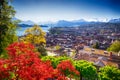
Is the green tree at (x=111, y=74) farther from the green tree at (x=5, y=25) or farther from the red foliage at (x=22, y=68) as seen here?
the red foliage at (x=22, y=68)

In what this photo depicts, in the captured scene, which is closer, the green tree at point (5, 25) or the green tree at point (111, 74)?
the green tree at point (5, 25)

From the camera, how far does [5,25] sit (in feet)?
69.2

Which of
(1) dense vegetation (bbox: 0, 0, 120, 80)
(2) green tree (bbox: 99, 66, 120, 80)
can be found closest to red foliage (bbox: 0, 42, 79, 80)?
(1) dense vegetation (bbox: 0, 0, 120, 80)

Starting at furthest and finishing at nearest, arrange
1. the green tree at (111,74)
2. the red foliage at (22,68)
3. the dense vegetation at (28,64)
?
1. the green tree at (111,74)
2. the dense vegetation at (28,64)
3. the red foliage at (22,68)

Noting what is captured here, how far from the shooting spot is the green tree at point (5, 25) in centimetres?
2117

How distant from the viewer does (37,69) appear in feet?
37.0

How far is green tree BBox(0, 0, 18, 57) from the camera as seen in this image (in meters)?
21.2

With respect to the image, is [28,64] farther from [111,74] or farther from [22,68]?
[111,74]

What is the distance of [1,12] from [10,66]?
11346 mm

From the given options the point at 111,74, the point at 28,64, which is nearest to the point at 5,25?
the point at 28,64

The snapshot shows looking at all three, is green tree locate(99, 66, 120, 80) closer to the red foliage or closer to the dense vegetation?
the dense vegetation

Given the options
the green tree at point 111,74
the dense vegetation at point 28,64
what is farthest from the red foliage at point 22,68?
the green tree at point 111,74

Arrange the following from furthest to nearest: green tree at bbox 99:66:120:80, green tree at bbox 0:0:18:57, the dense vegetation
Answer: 1. green tree at bbox 99:66:120:80
2. green tree at bbox 0:0:18:57
3. the dense vegetation

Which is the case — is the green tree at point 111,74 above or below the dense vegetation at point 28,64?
below
